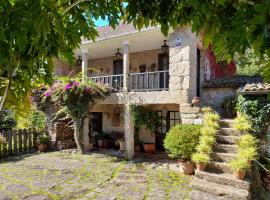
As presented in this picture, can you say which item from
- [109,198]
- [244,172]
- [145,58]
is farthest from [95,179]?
[145,58]

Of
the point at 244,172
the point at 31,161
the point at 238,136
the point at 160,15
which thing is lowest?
the point at 31,161

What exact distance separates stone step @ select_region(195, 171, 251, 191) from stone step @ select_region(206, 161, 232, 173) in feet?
0.58

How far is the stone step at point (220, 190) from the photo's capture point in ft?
18.1

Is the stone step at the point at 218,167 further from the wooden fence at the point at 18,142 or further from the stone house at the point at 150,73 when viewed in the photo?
the wooden fence at the point at 18,142

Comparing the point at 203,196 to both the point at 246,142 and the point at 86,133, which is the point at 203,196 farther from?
the point at 86,133

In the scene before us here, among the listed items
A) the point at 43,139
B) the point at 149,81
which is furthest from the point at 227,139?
the point at 43,139

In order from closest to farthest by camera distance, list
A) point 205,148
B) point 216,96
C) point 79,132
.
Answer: point 205,148
point 216,96
point 79,132

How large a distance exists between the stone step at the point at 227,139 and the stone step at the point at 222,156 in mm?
627

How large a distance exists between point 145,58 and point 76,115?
15.5 feet

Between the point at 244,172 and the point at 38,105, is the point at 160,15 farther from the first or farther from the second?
the point at 38,105

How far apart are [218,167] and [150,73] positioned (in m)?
5.41

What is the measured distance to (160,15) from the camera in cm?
219

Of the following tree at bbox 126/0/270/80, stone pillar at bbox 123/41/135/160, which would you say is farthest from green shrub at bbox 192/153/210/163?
tree at bbox 126/0/270/80

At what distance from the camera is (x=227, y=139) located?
7.54 m
